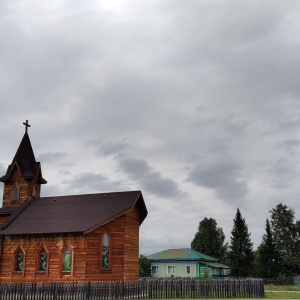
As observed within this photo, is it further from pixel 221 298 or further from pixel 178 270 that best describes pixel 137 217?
pixel 178 270

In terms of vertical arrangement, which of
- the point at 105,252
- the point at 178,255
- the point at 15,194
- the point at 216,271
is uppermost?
the point at 15,194

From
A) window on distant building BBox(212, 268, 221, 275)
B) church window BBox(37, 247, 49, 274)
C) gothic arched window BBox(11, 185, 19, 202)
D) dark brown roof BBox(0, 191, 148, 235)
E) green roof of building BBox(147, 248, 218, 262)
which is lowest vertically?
window on distant building BBox(212, 268, 221, 275)

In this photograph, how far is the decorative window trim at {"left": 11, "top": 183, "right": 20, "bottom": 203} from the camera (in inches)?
1586

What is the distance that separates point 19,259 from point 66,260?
15.0 feet

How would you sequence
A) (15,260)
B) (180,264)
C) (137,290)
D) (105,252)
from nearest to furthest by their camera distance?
(137,290), (105,252), (15,260), (180,264)

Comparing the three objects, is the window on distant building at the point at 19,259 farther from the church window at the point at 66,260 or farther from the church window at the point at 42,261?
the church window at the point at 66,260

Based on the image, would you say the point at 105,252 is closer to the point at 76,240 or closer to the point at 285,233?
the point at 76,240

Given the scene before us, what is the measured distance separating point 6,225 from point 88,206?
708 centimetres

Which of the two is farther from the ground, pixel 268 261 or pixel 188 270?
pixel 268 261

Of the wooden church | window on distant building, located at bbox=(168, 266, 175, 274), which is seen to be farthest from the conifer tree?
the wooden church

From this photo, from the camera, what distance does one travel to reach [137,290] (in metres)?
28.0

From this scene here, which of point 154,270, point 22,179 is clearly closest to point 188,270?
point 154,270

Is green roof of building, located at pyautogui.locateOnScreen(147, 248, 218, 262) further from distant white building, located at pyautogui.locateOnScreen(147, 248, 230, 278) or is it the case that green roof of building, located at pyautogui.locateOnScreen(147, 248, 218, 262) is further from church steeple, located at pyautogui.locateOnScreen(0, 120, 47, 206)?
church steeple, located at pyautogui.locateOnScreen(0, 120, 47, 206)

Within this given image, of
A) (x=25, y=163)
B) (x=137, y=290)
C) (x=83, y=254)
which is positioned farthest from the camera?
(x=25, y=163)
